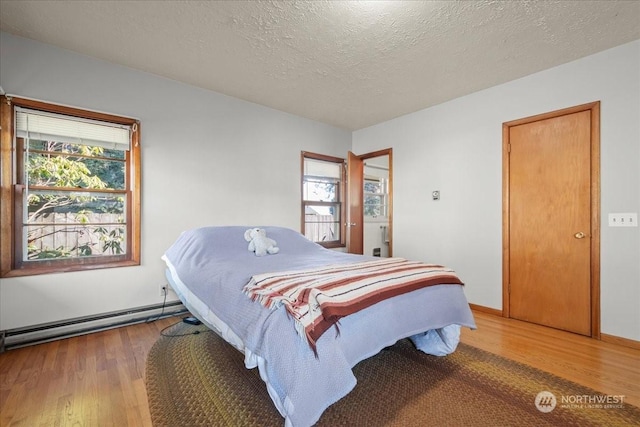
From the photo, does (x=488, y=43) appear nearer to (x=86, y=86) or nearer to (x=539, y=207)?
(x=539, y=207)

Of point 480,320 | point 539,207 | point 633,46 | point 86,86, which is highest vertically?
point 633,46

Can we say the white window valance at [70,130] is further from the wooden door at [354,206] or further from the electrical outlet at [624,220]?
the electrical outlet at [624,220]

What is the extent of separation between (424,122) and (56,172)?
13.3 feet

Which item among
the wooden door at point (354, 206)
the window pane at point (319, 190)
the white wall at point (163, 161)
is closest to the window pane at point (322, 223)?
the window pane at point (319, 190)

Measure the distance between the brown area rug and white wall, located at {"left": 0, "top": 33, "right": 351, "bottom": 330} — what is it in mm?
1017

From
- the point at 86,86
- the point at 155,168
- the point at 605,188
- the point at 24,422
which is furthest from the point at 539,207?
the point at 86,86

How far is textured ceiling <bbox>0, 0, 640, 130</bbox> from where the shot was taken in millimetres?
1983

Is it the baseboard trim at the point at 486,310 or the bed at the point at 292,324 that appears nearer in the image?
the bed at the point at 292,324

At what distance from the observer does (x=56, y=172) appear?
2.59 meters

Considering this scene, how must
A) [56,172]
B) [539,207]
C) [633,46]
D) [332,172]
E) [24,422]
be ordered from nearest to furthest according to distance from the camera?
[24,422], [633,46], [56,172], [539,207], [332,172]

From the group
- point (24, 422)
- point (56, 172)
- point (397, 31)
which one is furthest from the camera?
point (56, 172)

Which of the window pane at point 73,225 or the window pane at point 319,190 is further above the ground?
the window pane at point 319,190

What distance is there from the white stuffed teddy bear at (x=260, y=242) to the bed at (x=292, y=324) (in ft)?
0.33

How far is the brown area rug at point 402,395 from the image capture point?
1.49 metres
